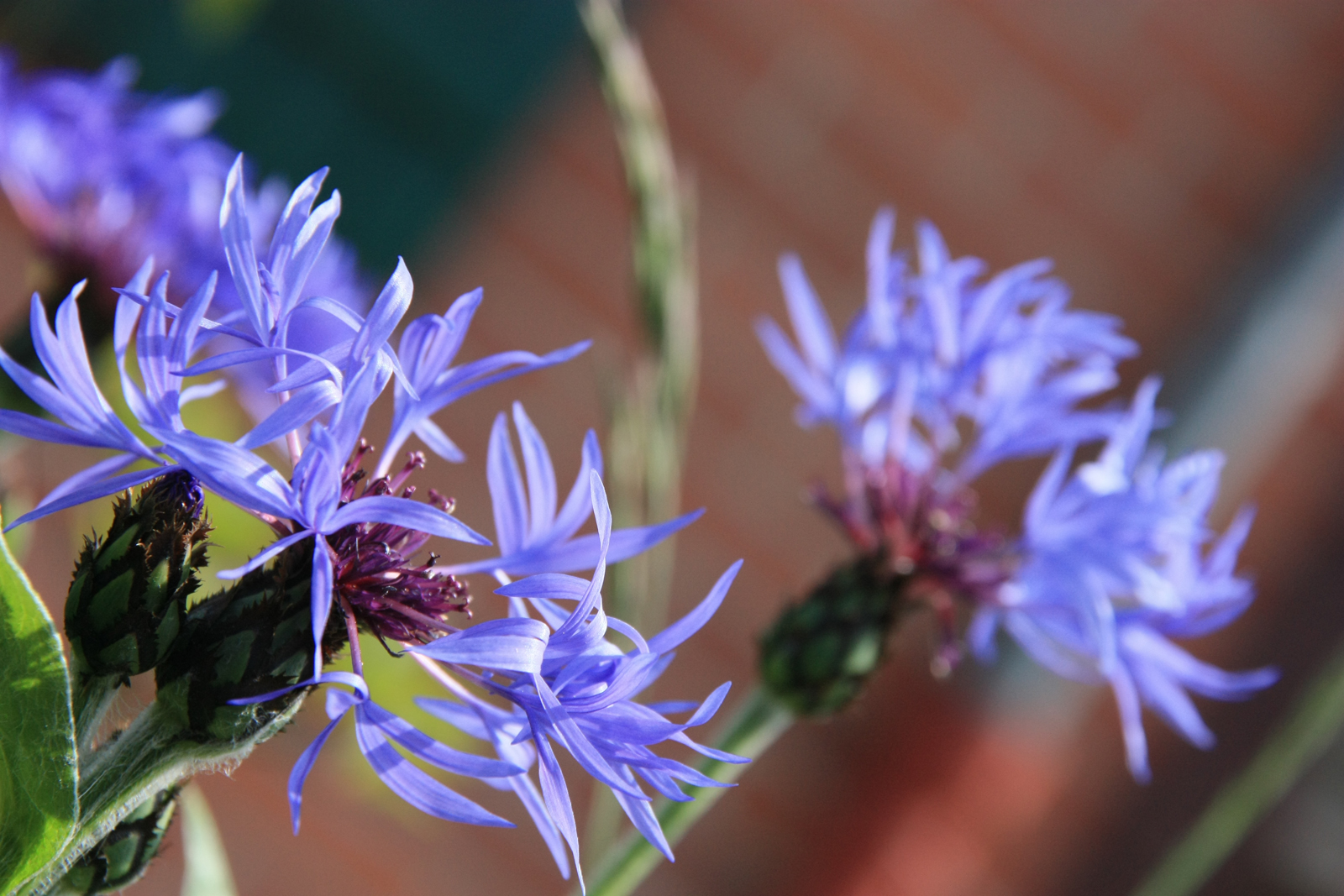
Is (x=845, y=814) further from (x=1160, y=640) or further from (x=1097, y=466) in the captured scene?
(x=1097, y=466)

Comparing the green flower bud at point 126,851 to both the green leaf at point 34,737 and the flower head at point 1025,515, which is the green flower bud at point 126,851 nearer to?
the green leaf at point 34,737

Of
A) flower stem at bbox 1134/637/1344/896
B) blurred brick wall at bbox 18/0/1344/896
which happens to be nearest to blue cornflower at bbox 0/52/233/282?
flower stem at bbox 1134/637/1344/896

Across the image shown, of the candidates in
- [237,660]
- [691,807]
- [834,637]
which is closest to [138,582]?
[237,660]

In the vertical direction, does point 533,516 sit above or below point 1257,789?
above

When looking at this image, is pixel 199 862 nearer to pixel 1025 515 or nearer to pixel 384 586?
pixel 384 586

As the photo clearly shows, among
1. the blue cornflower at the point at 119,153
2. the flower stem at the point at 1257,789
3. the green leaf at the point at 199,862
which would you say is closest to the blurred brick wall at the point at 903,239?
the blue cornflower at the point at 119,153

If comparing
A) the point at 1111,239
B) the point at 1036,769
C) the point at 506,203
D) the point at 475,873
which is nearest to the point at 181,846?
the point at 475,873
